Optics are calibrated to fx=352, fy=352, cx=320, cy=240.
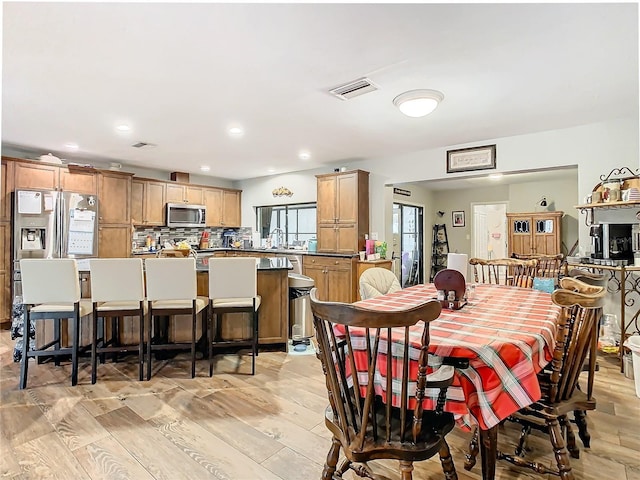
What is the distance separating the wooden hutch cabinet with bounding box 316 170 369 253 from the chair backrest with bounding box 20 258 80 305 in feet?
11.7

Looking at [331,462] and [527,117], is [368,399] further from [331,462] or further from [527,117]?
[527,117]

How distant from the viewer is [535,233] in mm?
Result: 6699

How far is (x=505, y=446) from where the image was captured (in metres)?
2.02

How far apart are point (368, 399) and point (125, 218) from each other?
5514mm

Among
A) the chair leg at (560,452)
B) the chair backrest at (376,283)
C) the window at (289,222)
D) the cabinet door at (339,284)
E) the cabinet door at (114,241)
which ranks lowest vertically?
the chair leg at (560,452)

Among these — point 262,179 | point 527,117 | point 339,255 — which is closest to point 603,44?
point 527,117

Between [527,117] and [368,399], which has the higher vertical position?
[527,117]

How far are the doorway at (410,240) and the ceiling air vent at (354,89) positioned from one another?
413 centimetres

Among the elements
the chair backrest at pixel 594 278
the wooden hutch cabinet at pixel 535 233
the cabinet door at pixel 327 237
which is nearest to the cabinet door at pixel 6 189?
the cabinet door at pixel 327 237

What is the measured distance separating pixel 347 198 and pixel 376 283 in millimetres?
2909

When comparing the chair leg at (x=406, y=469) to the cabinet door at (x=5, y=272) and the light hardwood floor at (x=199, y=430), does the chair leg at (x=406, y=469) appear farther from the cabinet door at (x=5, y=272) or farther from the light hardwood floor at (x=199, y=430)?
the cabinet door at (x=5, y=272)

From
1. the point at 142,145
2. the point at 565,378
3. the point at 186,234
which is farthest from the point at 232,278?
the point at 186,234

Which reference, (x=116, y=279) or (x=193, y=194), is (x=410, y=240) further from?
(x=116, y=279)

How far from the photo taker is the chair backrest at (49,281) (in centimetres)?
276
